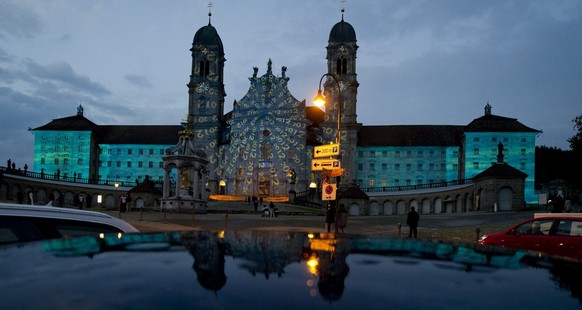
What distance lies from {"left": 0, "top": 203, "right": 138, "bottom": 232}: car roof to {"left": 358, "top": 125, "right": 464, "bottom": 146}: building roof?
8211 centimetres

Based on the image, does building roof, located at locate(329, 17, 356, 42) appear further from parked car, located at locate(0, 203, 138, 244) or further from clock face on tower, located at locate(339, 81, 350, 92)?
parked car, located at locate(0, 203, 138, 244)

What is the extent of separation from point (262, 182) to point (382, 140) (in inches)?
826

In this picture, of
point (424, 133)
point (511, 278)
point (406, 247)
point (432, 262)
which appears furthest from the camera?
point (424, 133)

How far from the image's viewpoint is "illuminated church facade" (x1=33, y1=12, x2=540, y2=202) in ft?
264

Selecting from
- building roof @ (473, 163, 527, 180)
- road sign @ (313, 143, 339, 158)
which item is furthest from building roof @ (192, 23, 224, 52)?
road sign @ (313, 143, 339, 158)

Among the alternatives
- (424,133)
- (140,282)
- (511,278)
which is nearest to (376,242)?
(511,278)

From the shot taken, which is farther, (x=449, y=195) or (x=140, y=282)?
(x=449, y=195)

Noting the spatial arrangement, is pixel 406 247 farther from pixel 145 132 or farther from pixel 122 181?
pixel 145 132

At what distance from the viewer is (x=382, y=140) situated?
87.1 meters

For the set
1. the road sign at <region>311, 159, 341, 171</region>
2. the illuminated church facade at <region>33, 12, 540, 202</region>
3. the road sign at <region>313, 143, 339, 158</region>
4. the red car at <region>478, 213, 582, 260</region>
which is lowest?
the red car at <region>478, 213, 582, 260</region>

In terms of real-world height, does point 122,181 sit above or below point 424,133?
below

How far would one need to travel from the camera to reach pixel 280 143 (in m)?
82.0

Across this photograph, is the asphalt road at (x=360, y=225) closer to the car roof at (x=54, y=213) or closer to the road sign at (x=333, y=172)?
the road sign at (x=333, y=172)

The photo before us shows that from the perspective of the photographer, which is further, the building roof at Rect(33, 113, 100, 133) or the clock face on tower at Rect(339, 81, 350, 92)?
the building roof at Rect(33, 113, 100, 133)
